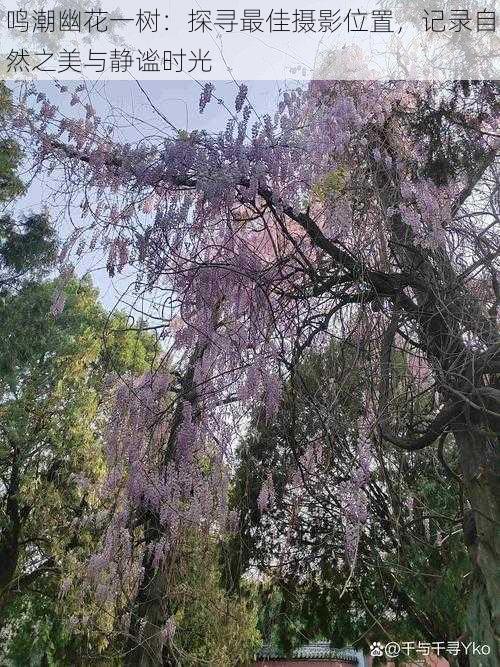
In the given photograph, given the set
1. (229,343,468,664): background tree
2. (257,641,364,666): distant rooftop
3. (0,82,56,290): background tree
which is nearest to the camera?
(229,343,468,664): background tree

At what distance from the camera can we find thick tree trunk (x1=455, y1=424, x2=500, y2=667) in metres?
2.60

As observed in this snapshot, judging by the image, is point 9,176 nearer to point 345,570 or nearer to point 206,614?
point 206,614

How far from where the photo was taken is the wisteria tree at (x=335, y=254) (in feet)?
9.34

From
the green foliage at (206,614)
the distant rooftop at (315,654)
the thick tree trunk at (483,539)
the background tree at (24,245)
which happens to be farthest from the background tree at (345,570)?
the background tree at (24,245)

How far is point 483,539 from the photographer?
2.75 meters

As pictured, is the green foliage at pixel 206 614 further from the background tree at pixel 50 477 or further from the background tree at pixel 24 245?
the background tree at pixel 24 245

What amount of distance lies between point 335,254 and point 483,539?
149 cm

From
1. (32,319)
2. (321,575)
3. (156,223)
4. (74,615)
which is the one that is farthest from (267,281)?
(321,575)

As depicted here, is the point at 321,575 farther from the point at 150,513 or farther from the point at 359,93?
the point at 359,93

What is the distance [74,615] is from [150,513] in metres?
4.20

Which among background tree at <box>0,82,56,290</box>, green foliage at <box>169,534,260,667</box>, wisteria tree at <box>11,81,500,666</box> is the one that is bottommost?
green foliage at <box>169,534,260,667</box>

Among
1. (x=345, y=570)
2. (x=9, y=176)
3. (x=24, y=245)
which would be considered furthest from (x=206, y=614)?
(x=9, y=176)

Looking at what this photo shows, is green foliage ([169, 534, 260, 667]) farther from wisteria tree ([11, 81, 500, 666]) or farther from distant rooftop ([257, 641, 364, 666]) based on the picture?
distant rooftop ([257, 641, 364, 666])

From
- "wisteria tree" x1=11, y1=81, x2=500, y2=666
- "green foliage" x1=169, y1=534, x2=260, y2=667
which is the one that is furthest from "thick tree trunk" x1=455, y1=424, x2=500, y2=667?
"green foliage" x1=169, y1=534, x2=260, y2=667
